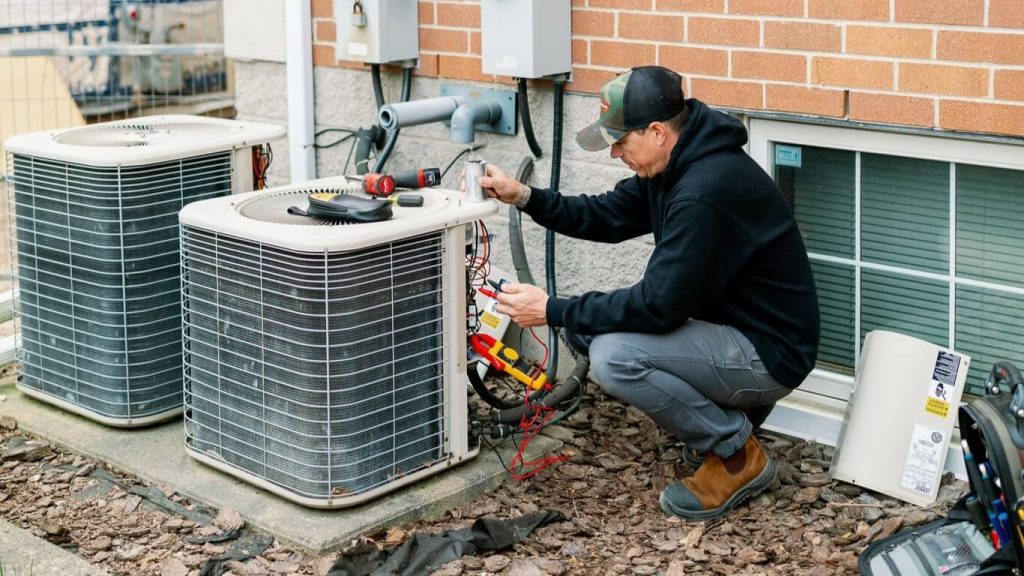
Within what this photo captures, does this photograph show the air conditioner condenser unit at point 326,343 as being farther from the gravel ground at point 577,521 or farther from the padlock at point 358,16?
the padlock at point 358,16

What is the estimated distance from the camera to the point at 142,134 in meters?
4.58

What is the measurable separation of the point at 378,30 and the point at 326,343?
177 centimetres

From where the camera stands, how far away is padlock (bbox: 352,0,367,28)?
5035 millimetres

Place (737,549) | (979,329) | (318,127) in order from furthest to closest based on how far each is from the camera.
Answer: (318,127)
(979,329)
(737,549)

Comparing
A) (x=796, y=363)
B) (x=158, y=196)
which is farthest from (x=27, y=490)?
(x=796, y=363)

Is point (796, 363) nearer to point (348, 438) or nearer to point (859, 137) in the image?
point (859, 137)

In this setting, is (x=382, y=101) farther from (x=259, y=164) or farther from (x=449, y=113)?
(x=259, y=164)

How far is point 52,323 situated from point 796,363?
2.54 m

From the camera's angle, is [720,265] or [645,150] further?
[645,150]

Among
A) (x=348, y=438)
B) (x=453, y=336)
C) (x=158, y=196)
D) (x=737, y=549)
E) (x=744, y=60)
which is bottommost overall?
(x=737, y=549)

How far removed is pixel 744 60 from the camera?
4.25 meters

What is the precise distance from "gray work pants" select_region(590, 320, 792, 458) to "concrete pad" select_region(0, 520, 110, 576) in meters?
1.56

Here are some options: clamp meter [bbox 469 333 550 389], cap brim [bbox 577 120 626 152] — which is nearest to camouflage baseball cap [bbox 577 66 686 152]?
cap brim [bbox 577 120 626 152]

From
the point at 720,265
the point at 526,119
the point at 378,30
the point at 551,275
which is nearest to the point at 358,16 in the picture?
the point at 378,30
